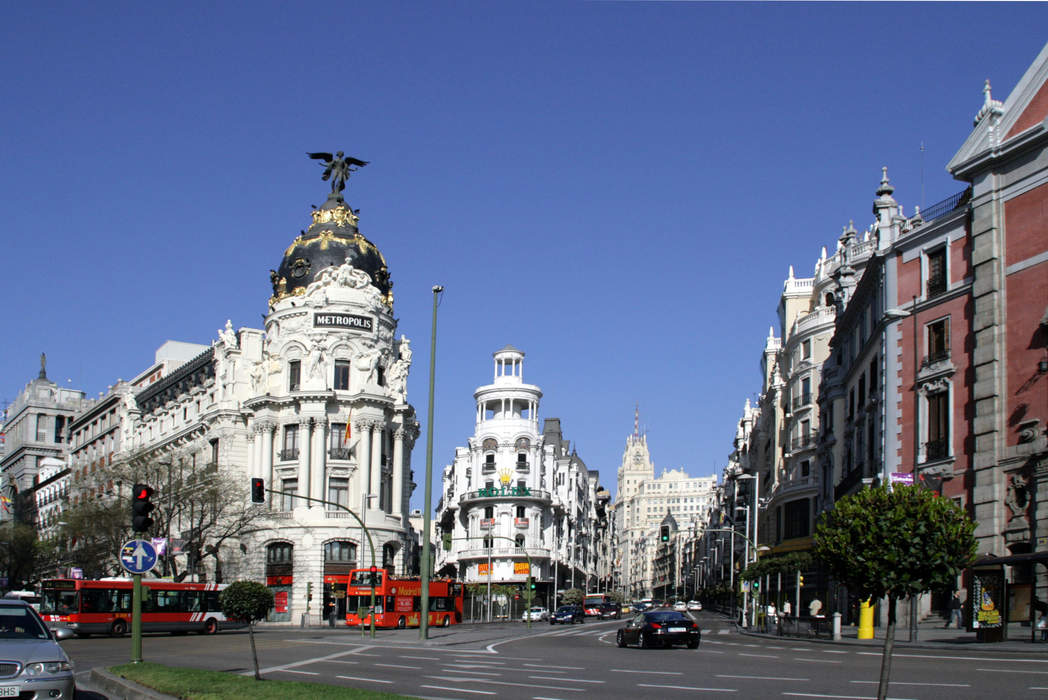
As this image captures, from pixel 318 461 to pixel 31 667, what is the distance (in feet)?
196

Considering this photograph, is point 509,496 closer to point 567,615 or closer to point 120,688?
point 567,615

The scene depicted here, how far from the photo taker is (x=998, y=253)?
3597 centimetres

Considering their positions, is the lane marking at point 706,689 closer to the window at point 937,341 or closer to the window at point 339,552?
the window at point 937,341

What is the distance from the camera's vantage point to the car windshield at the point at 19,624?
48.3 feet

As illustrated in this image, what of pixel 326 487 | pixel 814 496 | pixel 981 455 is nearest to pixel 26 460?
pixel 326 487

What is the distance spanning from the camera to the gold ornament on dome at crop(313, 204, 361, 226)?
7944 cm

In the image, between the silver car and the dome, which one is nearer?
the silver car

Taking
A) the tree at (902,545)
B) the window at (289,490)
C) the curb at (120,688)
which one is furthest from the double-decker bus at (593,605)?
the tree at (902,545)

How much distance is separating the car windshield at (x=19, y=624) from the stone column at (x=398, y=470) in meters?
61.1

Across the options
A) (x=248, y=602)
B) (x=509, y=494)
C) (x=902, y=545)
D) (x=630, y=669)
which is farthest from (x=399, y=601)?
(x=902, y=545)

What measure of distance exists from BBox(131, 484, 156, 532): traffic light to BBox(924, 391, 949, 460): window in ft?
92.1

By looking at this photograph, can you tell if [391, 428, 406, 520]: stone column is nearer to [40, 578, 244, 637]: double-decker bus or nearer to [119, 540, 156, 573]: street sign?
[40, 578, 244, 637]: double-decker bus

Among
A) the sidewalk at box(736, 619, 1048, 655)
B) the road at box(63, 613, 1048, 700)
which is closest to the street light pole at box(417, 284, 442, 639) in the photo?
the road at box(63, 613, 1048, 700)

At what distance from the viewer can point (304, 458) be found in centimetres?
7281
